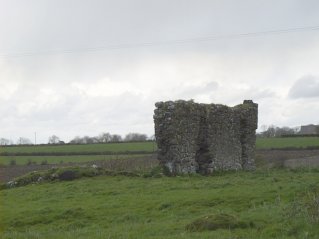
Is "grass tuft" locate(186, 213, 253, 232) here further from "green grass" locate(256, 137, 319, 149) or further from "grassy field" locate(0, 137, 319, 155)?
"green grass" locate(256, 137, 319, 149)

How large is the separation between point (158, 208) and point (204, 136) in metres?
13.0

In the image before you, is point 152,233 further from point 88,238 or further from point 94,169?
point 94,169

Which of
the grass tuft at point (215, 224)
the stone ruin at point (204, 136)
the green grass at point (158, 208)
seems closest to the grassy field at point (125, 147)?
the stone ruin at point (204, 136)

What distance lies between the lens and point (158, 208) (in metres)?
16.0

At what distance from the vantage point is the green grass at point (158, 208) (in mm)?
11341

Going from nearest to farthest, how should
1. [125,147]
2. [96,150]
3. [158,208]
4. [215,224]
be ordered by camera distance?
[215,224] < [158,208] < [96,150] < [125,147]

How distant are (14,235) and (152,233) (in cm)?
317

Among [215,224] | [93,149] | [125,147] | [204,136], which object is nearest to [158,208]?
[215,224]

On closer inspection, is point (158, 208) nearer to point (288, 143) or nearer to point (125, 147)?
point (125, 147)

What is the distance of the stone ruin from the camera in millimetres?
26484

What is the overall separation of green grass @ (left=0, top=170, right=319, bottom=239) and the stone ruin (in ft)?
10.4

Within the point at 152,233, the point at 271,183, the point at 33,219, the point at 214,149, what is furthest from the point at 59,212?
the point at 214,149

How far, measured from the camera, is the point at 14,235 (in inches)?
473

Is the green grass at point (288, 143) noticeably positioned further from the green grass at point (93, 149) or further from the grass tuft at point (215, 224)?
the grass tuft at point (215, 224)
